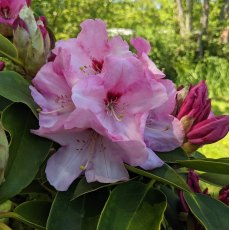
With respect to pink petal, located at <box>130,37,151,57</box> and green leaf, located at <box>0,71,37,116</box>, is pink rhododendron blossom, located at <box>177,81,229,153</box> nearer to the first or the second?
pink petal, located at <box>130,37,151,57</box>

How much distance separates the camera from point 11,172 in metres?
0.57

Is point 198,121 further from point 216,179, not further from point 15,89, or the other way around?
point 15,89

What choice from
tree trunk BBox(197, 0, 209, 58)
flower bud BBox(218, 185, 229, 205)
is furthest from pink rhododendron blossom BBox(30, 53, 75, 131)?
tree trunk BBox(197, 0, 209, 58)

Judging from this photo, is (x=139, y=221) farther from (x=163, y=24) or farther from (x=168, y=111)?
(x=163, y=24)

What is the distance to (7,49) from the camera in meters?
0.66

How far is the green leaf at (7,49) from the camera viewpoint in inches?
25.7

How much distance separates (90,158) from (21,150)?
0.08 m

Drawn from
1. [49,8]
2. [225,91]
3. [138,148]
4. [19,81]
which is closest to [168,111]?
[138,148]

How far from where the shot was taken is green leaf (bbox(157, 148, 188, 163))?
2.05 feet

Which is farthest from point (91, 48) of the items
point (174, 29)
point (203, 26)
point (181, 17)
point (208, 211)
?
point (174, 29)

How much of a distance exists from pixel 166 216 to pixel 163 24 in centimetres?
891

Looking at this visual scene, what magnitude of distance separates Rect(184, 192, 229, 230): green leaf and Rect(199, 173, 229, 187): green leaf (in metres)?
0.06

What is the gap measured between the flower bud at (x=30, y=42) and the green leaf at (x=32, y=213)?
0.17 m

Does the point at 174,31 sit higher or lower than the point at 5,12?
lower
